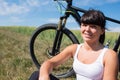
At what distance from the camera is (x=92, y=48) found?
4.34 m

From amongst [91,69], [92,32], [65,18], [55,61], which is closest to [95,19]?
[92,32]

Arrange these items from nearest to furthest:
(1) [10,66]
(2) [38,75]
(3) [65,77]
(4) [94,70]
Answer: (4) [94,70] → (2) [38,75] → (3) [65,77] → (1) [10,66]

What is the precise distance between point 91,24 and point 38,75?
0.85 m

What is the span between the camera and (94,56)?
A: 4.27 metres

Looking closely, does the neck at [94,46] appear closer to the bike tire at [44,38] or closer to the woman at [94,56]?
the woman at [94,56]

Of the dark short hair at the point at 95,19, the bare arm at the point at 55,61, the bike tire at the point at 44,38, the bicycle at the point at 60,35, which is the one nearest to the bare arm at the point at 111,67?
the dark short hair at the point at 95,19

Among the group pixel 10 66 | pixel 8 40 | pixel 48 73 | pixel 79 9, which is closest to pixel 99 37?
pixel 48 73

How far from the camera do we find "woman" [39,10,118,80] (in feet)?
13.4

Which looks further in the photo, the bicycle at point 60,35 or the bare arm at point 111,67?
the bicycle at point 60,35

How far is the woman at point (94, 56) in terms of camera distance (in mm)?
4094

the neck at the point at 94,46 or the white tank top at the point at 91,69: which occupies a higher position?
the neck at the point at 94,46

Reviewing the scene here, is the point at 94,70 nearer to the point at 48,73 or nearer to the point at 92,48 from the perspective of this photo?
the point at 92,48

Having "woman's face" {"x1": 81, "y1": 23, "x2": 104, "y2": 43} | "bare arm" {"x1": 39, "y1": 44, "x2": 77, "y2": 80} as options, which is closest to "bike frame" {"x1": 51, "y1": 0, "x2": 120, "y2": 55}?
"bare arm" {"x1": 39, "y1": 44, "x2": 77, "y2": 80}

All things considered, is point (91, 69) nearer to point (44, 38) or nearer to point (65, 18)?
point (65, 18)
